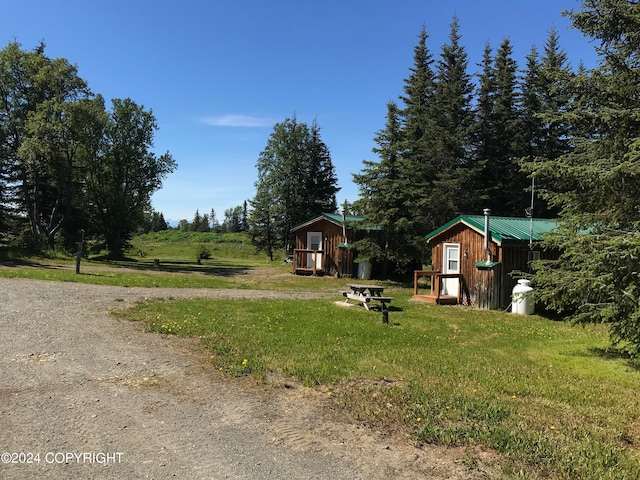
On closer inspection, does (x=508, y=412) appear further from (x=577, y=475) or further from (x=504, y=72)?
(x=504, y=72)

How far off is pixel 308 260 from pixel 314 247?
937 mm

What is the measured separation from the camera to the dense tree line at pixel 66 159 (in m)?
28.6

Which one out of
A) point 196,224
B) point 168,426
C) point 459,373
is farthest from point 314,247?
point 196,224

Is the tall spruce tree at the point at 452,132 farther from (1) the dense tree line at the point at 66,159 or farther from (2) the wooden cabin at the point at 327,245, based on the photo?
(1) the dense tree line at the point at 66,159

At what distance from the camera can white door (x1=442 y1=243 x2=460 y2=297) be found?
648 inches

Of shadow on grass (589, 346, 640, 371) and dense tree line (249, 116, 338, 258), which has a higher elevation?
dense tree line (249, 116, 338, 258)

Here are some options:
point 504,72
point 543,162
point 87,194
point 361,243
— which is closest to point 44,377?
point 543,162

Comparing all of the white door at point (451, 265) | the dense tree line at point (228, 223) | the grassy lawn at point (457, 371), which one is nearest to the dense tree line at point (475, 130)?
the white door at point (451, 265)

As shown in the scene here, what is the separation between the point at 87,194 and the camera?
35.1m

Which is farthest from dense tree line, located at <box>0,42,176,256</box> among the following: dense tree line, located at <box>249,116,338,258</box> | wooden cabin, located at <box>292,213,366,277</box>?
wooden cabin, located at <box>292,213,366,277</box>

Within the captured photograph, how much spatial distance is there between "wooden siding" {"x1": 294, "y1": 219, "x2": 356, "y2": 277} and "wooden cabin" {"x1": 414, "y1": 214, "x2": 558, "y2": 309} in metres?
8.52

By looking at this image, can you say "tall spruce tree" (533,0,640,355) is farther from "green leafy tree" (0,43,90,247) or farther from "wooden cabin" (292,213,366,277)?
"green leafy tree" (0,43,90,247)

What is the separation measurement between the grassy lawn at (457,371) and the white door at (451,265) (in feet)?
11.3

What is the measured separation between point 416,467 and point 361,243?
1937 cm
